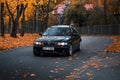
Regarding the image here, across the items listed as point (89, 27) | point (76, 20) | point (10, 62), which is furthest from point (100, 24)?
point (10, 62)

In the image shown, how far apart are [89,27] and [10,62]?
5930cm

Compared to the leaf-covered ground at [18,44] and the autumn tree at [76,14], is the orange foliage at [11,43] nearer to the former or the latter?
the leaf-covered ground at [18,44]

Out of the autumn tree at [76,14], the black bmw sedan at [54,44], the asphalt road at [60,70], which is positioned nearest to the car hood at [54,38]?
the black bmw sedan at [54,44]

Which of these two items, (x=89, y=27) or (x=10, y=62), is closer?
(x=10, y=62)

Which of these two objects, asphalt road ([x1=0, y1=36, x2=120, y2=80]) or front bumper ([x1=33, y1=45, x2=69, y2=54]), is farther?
front bumper ([x1=33, y1=45, x2=69, y2=54])

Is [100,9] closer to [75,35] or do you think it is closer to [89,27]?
[89,27]

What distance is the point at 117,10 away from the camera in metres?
71.7

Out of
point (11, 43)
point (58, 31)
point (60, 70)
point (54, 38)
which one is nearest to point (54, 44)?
point (54, 38)

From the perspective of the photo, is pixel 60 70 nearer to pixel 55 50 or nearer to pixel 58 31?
pixel 55 50

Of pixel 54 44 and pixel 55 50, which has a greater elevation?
pixel 54 44

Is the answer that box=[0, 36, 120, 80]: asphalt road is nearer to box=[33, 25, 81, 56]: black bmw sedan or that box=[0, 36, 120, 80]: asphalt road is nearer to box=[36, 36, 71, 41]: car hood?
box=[33, 25, 81, 56]: black bmw sedan

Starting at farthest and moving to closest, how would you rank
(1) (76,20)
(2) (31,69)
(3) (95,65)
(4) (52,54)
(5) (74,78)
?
1. (1) (76,20)
2. (4) (52,54)
3. (3) (95,65)
4. (2) (31,69)
5. (5) (74,78)

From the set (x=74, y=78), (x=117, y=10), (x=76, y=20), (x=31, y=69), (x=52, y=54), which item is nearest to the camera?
(x=74, y=78)

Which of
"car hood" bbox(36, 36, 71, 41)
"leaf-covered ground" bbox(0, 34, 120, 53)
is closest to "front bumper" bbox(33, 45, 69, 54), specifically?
"car hood" bbox(36, 36, 71, 41)
